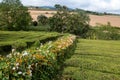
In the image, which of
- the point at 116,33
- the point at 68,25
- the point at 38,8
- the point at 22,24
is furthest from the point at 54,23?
the point at 38,8

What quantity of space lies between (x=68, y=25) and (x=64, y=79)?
7864 cm

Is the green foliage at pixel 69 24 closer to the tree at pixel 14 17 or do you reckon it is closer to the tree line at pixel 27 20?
the tree line at pixel 27 20

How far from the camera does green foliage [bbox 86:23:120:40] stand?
8712cm

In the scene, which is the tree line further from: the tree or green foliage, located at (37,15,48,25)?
green foliage, located at (37,15,48,25)

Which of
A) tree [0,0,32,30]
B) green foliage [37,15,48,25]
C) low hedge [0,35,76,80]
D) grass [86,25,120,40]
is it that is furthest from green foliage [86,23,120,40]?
low hedge [0,35,76,80]

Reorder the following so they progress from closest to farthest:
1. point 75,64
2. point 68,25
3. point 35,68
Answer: point 35,68
point 75,64
point 68,25

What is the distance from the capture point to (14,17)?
87.0 m

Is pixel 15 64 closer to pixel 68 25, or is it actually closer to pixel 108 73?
pixel 108 73

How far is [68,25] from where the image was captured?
93.1 meters

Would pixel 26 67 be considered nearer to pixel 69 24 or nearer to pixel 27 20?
pixel 27 20

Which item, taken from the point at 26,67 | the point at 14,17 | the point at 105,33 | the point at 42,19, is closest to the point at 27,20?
the point at 14,17

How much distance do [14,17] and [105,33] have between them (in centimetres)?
2086

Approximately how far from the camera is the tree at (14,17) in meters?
86.2

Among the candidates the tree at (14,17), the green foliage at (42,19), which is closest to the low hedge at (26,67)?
the tree at (14,17)
